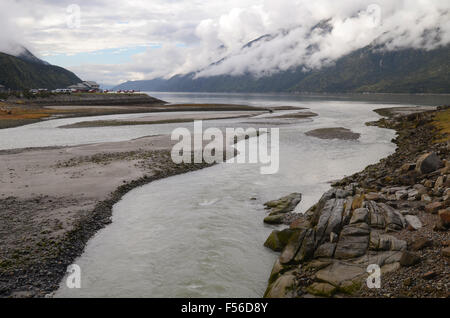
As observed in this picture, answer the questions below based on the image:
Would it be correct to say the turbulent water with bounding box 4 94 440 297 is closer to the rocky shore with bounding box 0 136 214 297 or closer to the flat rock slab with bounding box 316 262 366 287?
the rocky shore with bounding box 0 136 214 297

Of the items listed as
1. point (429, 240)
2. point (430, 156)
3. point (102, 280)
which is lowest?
point (102, 280)

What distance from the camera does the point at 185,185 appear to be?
106ft

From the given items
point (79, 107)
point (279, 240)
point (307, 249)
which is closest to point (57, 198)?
point (279, 240)

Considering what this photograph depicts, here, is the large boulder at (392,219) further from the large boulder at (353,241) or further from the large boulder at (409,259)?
the large boulder at (409,259)

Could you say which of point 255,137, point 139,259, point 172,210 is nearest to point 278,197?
point 172,210

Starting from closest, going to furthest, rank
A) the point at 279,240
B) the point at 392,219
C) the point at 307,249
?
the point at 307,249
the point at 392,219
the point at 279,240

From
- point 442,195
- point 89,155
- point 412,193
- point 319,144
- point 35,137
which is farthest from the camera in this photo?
point 35,137

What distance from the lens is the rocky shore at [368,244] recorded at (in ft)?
43.9

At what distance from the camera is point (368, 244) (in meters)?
16.5

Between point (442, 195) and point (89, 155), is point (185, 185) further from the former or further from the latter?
point (442, 195)

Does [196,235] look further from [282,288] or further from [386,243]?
[386,243]
